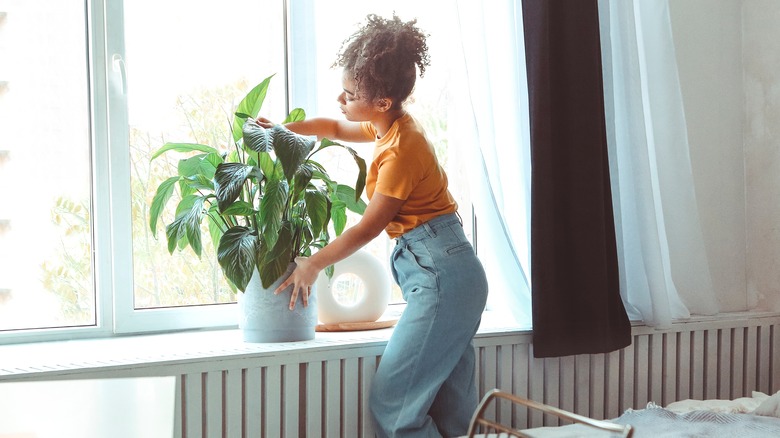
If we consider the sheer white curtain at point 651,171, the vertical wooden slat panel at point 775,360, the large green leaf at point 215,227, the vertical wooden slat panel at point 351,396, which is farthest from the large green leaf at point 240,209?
the vertical wooden slat panel at point 775,360

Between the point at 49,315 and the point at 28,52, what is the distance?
668mm

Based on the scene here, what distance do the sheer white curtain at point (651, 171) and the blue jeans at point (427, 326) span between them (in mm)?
657

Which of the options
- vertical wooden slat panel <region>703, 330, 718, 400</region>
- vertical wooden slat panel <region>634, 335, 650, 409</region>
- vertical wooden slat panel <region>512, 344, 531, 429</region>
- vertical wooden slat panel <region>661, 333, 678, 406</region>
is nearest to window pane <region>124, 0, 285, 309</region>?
vertical wooden slat panel <region>512, 344, 531, 429</region>

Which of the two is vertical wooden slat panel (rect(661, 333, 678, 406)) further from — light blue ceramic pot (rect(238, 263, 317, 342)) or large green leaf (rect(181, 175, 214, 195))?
large green leaf (rect(181, 175, 214, 195))

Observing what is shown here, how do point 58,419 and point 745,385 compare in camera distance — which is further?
point 745,385

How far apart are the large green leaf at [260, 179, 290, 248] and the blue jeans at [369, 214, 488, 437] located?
315 mm

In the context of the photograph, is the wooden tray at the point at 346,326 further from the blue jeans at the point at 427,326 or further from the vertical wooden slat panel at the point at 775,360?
the vertical wooden slat panel at the point at 775,360

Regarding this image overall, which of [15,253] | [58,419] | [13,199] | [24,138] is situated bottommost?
[58,419]

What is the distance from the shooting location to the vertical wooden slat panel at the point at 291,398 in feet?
5.97

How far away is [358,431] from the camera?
1930mm

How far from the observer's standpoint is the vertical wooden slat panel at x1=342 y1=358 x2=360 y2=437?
1899mm

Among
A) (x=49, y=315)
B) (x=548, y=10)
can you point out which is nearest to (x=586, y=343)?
(x=548, y=10)

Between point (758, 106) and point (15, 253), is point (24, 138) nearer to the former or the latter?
point (15, 253)

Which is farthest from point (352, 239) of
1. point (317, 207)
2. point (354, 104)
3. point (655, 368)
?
point (655, 368)
